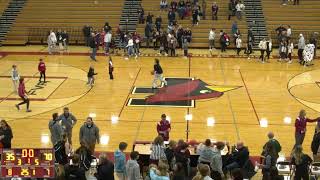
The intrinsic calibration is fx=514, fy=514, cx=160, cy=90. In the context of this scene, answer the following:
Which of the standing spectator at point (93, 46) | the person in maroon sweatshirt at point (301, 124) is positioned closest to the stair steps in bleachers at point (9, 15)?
the standing spectator at point (93, 46)

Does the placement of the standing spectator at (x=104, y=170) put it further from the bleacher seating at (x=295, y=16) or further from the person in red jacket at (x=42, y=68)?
the bleacher seating at (x=295, y=16)

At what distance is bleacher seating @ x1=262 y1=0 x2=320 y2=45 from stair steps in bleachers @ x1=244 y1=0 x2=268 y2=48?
349 millimetres

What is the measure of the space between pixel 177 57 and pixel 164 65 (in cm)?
268

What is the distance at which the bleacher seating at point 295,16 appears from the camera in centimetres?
3556

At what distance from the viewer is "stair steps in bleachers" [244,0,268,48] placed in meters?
35.4

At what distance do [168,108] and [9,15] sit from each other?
2186 centimetres

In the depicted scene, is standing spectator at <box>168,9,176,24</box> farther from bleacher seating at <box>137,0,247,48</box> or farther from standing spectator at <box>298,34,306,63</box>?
standing spectator at <box>298,34,306,63</box>

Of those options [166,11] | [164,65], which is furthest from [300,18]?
[164,65]

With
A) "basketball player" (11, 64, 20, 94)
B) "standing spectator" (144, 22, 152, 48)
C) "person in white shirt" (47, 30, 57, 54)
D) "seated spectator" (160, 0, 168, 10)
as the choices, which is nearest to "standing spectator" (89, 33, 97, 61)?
"person in white shirt" (47, 30, 57, 54)

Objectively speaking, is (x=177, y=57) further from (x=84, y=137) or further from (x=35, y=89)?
(x=84, y=137)

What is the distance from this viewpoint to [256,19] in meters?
36.9

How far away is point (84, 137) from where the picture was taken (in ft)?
49.4

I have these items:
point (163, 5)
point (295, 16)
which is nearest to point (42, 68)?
point (163, 5)

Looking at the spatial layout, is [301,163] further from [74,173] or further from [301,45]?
[301,45]
